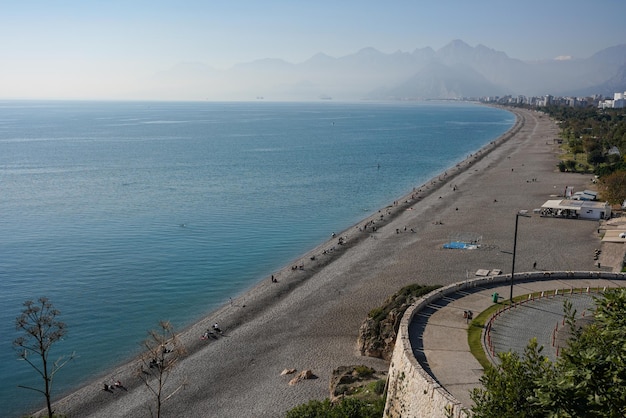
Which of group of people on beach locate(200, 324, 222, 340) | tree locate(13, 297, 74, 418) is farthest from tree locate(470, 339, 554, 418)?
group of people on beach locate(200, 324, 222, 340)

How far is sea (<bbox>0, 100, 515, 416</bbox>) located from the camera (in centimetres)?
3431

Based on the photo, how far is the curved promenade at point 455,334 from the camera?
1728 centimetres

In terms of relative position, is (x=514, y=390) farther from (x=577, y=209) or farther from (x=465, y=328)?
(x=577, y=209)

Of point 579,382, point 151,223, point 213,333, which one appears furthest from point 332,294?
point 579,382

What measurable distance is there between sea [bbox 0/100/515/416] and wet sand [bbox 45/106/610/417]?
289 centimetres

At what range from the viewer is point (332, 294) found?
3838cm

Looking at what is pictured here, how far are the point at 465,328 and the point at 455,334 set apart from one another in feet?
2.77

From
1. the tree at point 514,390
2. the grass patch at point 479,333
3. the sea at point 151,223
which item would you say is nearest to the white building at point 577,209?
the sea at point 151,223

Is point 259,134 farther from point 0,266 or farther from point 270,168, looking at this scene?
point 0,266

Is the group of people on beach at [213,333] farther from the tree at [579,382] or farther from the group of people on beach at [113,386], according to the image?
the tree at [579,382]

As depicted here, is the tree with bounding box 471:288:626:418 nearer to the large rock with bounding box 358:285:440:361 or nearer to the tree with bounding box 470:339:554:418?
the tree with bounding box 470:339:554:418

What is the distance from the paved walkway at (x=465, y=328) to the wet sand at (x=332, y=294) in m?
5.33

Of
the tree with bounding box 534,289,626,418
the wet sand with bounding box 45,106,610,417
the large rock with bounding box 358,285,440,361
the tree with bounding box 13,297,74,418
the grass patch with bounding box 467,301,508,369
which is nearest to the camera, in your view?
the tree with bounding box 534,289,626,418

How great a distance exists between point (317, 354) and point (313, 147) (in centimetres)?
10511
